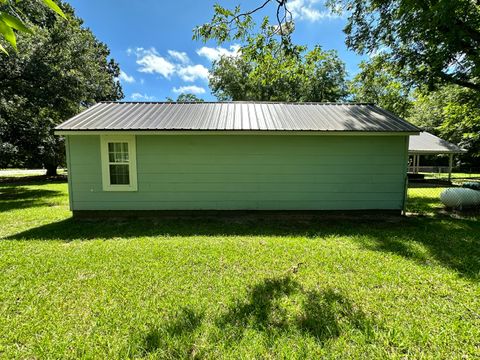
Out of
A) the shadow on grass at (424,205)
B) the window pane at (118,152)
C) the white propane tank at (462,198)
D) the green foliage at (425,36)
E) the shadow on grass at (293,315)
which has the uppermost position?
the green foliage at (425,36)

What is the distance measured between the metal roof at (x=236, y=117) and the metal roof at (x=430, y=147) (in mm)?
11128

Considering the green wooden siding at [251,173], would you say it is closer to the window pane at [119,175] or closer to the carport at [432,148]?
the window pane at [119,175]

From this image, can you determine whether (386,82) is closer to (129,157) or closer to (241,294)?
(129,157)

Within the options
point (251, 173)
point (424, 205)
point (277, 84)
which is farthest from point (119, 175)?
point (277, 84)

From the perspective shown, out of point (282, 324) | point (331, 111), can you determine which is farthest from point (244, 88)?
point (282, 324)

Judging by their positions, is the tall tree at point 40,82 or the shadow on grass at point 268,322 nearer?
the shadow on grass at point 268,322

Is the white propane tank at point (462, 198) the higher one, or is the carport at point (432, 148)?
the carport at point (432, 148)

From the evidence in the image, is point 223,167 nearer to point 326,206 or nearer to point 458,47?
point 326,206

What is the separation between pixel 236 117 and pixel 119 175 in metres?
3.82

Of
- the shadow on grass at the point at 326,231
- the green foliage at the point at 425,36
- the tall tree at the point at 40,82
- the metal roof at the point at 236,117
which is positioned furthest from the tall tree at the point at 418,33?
the tall tree at the point at 40,82

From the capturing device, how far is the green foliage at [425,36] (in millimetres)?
7637

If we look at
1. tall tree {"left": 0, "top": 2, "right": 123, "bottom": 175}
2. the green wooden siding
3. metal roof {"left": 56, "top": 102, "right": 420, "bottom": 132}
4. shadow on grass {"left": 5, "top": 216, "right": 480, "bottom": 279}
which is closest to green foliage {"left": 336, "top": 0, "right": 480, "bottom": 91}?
metal roof {"left": 56, "top": 102, "right": 420, "bottom": 132}

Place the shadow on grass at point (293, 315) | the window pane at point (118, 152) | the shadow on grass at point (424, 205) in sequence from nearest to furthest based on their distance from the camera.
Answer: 1. the shadow on grass at point (293, 315)
2. the window pane at point (118, 152)
3. the shadow on grass at point (424, 205)

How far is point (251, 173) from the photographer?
7219mm
